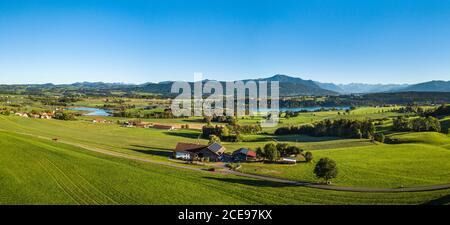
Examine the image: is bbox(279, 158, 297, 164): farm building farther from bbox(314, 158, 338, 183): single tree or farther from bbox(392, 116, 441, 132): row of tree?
bbox(392, 116, 441, 132): row of tree

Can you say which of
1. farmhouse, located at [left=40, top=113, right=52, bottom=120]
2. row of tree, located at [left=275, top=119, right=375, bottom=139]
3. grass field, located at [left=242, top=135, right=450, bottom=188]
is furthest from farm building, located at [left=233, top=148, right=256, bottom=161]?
farmhouse, located at [left=40, top=113, right=52, bottom=120]

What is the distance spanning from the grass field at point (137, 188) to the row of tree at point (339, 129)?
63.0m

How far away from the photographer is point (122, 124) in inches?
5399

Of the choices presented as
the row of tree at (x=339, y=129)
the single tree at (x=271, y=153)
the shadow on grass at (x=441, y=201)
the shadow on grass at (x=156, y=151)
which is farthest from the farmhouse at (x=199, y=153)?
the row of tree at (x=339, y=129)

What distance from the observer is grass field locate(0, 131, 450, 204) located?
36.1m

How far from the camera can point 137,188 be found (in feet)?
131

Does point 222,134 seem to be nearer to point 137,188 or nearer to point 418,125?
point 418,125

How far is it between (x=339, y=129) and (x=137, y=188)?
82431mm

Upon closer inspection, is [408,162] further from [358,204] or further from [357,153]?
[358,204]

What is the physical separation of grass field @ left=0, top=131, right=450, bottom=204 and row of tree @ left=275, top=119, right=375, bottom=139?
207 ft

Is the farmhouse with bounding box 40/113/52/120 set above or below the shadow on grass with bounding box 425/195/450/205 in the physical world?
above

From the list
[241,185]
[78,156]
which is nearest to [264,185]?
[241,185]

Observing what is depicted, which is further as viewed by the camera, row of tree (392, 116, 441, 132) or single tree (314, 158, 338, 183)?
row of tree (392, 116, 441, 132)
